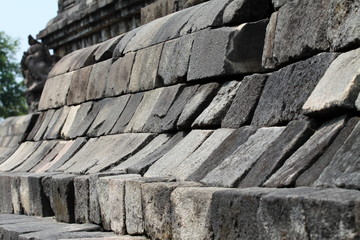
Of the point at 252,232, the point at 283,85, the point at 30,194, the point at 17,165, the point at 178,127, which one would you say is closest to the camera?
the point at 252,232

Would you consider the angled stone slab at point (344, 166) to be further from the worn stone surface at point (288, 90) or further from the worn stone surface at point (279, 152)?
the worn stone surface at point (288, 90)

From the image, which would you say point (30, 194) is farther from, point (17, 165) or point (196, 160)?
point (196, 160)

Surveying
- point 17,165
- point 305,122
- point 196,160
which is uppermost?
point 305,122

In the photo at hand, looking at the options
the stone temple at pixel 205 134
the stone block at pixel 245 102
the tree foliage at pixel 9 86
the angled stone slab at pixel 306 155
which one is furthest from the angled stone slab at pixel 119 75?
the tree foliage at pixel 9 86

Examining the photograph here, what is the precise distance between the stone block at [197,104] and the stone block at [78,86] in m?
2.97

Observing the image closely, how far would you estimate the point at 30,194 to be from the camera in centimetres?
783

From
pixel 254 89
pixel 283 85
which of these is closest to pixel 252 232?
pixel 283 85

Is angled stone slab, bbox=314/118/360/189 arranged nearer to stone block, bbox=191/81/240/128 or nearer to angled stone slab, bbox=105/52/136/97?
Result: stone block, bbox=191/81/240/128

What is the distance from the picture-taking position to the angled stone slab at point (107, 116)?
8.03m

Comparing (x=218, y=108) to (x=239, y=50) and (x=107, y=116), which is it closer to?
(x=239, y=50)

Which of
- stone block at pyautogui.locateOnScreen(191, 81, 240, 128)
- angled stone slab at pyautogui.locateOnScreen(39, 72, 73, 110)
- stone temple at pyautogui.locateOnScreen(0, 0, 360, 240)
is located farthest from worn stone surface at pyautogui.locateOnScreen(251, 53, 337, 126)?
angled stone slab at pyautogui.locateOnScreen(39, 72, 73, 110)

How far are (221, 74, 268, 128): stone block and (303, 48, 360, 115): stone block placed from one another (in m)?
0.95

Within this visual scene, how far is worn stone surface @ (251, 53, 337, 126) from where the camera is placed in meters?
4.71

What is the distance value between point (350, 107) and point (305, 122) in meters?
0.44
